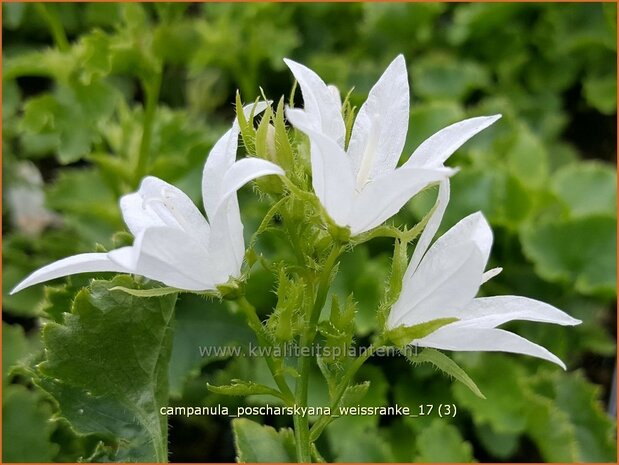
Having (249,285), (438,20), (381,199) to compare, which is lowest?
(381,199)

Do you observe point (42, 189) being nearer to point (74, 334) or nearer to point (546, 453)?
point (74, 334)

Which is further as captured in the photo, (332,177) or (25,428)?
(25,428)

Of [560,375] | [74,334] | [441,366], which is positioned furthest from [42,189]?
[441,366]

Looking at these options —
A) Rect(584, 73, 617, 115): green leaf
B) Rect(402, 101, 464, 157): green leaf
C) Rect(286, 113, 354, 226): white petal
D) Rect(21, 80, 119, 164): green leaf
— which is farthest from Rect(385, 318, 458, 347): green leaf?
Rect(584, 73, 617, 115): green leaf

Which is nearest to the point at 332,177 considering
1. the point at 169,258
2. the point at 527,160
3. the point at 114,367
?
the point at 169,258

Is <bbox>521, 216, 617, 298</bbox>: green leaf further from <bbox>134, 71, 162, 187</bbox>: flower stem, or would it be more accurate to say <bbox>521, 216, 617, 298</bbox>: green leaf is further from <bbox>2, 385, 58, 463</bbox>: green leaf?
<bbox>2, 385, 58, 463</bbox>: green leaf

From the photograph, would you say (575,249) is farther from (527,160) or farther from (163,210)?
(163,210)
